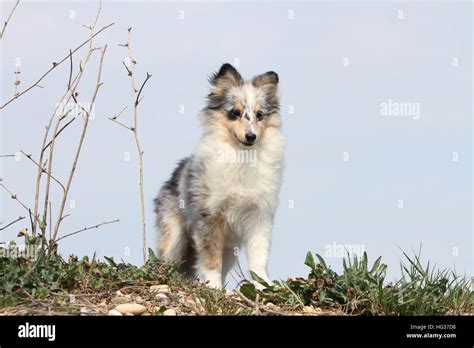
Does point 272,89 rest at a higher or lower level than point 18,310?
higher

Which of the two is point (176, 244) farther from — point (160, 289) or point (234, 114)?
point (160, 289)

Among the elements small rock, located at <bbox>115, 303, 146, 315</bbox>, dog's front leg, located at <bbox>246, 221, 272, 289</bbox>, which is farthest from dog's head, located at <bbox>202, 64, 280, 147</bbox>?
small rock, located at <bbox>115, 303, 146, 315</bbox>

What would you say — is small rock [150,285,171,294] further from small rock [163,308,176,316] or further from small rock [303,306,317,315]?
small rock [303,306,317,315]

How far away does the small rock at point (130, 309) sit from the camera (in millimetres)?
6297

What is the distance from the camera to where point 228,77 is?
8516 mm

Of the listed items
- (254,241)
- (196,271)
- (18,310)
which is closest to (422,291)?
(254,241)

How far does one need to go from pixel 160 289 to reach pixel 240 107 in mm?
2280

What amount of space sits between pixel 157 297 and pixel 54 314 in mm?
981

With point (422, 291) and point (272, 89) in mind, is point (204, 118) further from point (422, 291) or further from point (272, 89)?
point (422, 291)

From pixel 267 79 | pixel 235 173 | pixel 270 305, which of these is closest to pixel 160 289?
pixel 270 305

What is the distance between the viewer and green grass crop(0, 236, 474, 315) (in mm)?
6477

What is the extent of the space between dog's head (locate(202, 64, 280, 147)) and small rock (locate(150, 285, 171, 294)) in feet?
6.29

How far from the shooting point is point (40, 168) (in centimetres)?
776
